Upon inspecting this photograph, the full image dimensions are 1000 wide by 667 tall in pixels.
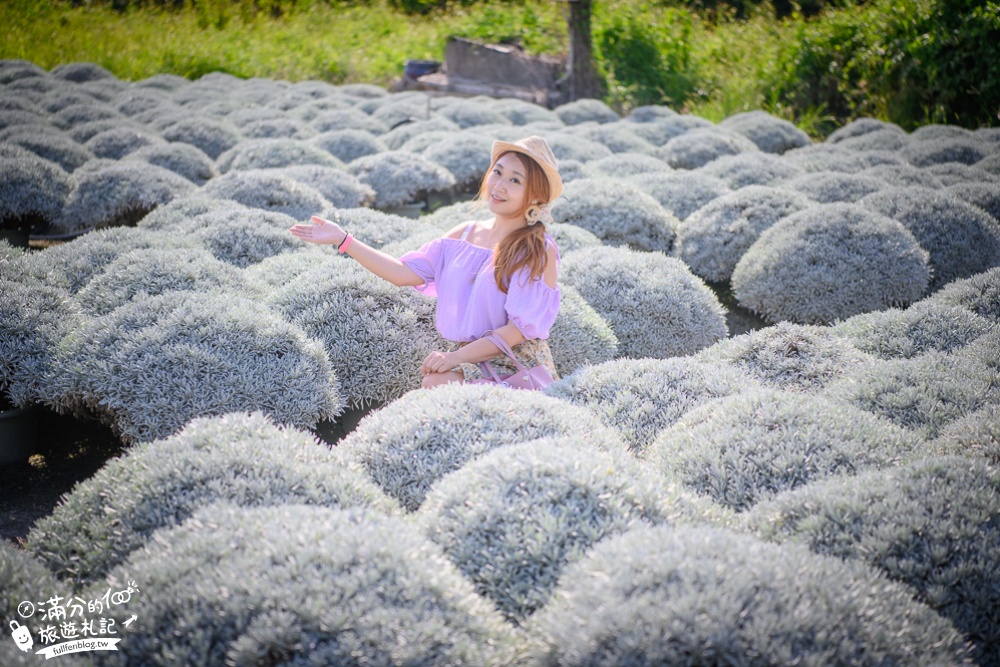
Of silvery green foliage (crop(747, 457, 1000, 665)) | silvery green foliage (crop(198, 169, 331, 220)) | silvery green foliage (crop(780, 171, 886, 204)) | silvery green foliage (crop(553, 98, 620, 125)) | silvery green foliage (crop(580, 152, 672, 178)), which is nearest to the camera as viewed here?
silvery green foliage (crop(747, 457, 1000, 665))

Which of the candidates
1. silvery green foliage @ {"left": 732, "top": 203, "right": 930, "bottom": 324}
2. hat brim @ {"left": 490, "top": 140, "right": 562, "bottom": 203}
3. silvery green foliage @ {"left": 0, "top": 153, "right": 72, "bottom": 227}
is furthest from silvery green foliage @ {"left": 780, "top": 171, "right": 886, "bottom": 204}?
silvery green foliage @ {"left": 0, "top": 153, "right": 72, "bottom": 227}

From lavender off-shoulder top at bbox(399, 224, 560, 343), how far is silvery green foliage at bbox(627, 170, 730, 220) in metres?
4.29

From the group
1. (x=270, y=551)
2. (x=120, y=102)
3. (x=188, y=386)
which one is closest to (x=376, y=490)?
(x=270, y=551)

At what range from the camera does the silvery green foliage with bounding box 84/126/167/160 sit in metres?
9.02

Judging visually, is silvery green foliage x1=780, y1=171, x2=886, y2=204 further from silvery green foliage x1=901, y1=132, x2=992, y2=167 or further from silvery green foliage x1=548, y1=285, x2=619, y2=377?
silvery green foliage x1=548, y1=285, x2=619, y2=377

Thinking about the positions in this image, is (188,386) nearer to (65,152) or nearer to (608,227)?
(608,227)

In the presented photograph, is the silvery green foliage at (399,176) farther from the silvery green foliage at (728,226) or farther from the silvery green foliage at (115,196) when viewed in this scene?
the silvery green foliage at (728,226)

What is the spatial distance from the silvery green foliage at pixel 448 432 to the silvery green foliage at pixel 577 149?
6.94 meters

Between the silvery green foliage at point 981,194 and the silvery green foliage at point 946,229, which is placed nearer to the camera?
the silvery green foliage at point 946,229

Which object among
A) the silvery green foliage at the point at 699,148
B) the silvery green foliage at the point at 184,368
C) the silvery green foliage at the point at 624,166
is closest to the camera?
the silvery green foliage at the point at 184,368

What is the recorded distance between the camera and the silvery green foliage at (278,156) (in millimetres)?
8562

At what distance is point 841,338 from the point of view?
4.41 meters

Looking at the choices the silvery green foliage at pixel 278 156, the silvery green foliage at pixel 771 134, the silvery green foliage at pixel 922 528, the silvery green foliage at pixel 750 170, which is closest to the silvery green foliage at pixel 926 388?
the silvery green foliage at pixel 922 528

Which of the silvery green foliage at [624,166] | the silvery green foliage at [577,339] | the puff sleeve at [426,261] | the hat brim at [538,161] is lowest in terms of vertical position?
the silvery green foliage at [577,339]
